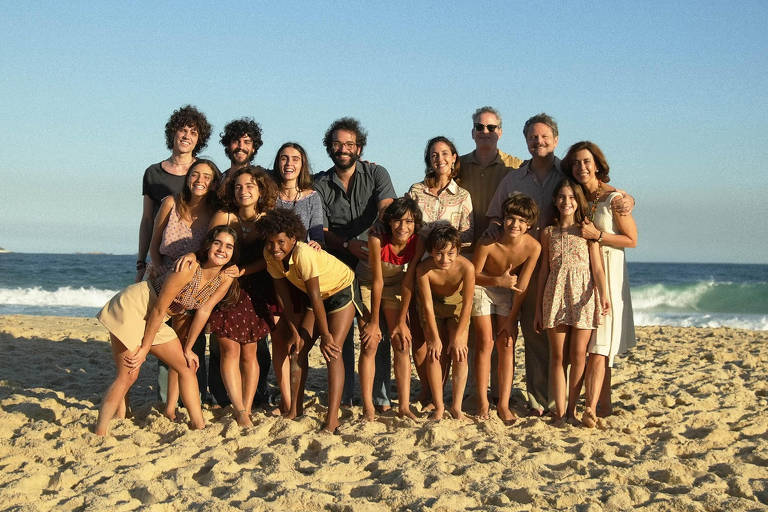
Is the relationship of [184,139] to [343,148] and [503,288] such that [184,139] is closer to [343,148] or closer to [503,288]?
[343,148]

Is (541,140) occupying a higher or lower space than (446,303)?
higher

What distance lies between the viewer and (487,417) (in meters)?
4.56

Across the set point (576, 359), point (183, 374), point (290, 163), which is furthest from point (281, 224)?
point (576, 359)

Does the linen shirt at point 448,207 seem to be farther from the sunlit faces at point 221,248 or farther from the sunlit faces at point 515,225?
the sunlit faces at point 221,248

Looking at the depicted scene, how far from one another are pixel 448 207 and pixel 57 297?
20525 mm

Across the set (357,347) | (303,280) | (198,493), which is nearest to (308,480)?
(198,493)

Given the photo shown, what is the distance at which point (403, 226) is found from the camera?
171 inches

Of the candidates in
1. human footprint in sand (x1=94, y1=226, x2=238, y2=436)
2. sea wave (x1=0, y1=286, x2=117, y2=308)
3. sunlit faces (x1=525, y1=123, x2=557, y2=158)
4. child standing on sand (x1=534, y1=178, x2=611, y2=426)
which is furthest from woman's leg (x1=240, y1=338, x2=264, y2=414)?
sea wave (x1=0, y1=286, x2=117, y2=308)

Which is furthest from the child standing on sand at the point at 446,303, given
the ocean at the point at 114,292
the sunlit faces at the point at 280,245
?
the ocean at the point at 114,292

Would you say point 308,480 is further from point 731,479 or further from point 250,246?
point 731,479

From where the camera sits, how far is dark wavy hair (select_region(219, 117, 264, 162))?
504 centimetres

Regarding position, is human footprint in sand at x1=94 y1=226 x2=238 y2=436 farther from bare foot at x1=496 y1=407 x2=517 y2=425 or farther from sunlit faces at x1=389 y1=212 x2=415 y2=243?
bare foot at x1=496 y1=407 x2=517 y2=425

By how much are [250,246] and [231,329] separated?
1.81 feet

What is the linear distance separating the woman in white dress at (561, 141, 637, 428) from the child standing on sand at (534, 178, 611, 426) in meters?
0.07
